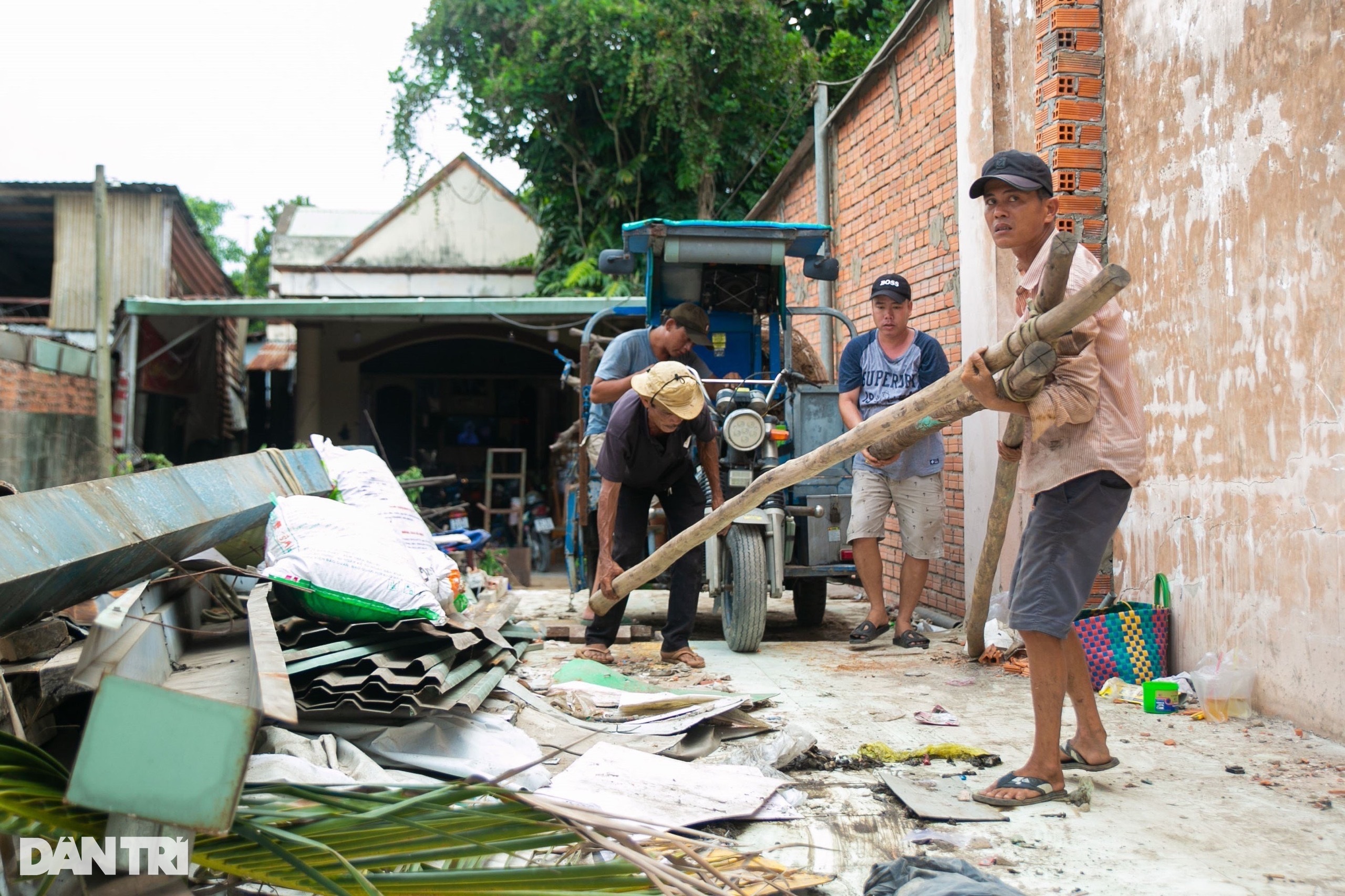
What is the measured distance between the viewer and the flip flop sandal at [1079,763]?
122 inches

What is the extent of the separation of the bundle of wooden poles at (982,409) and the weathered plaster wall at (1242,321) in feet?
2.97

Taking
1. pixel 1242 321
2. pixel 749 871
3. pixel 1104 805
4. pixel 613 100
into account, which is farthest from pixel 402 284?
pixel 749 871

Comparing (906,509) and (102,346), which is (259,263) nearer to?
(102,346)

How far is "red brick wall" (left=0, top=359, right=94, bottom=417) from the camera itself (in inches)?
469

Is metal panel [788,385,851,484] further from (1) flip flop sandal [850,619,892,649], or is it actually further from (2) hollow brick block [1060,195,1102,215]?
(2) hollow brick block [1060,195,1102,215]

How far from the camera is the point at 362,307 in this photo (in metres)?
12.9

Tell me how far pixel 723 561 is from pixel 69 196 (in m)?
14.8

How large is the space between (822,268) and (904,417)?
3.75 metres

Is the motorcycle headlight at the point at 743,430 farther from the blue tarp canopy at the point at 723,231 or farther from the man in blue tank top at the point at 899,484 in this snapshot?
the blue tarp canopy at the point at 723,231

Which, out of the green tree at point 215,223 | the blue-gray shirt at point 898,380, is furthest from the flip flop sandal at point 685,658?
the green tree at point 215,223

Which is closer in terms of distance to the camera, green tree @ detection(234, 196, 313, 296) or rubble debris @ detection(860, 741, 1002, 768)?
rubble debris @ detection(860, 741, 1002, 768)

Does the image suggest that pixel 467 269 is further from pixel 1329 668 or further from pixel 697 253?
pixel 1329 668

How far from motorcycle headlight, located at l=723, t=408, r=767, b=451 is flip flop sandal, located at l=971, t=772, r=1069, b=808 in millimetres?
2761

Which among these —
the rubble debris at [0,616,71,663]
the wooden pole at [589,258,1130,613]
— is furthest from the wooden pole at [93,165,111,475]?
the wooden pole at [589,258,1130,613]
